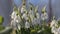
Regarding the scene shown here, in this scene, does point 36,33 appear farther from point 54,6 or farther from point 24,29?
point 54,6

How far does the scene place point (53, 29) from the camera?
108cm

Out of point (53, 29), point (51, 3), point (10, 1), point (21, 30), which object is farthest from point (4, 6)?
point (53, 29)

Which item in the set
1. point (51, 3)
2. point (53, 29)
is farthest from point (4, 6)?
point (53, 29)

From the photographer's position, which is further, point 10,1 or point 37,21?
point 10,1

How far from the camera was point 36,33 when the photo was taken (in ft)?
3.89

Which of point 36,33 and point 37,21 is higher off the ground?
point 37,21

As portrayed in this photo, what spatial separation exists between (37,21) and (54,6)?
56.1 inches

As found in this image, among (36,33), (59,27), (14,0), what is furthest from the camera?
(14,0)

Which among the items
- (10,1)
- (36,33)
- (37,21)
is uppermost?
(10,1)

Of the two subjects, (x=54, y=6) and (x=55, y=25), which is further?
(x=54, y=6)

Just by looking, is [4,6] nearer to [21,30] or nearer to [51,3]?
[51,3]

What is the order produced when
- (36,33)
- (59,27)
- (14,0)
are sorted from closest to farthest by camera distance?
(59,27)
(36,33)
(14,0)

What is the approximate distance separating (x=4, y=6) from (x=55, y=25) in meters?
1.53

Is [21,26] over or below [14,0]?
below
